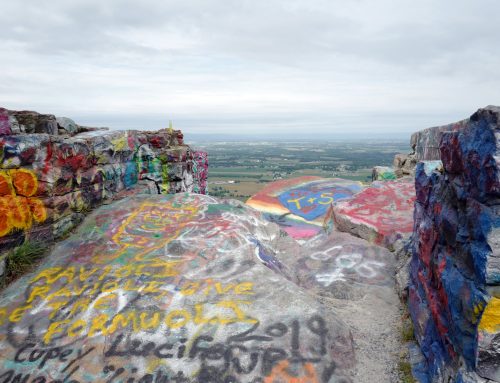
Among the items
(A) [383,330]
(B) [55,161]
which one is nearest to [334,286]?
(A) [383,330]

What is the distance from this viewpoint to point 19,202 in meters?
6.05

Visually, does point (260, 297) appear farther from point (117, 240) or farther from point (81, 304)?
point (117, 240)

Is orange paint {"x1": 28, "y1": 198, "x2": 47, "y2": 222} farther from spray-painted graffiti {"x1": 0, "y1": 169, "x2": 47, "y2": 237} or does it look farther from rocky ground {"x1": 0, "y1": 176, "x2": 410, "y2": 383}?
rocky ground {"x1": 0, "y1": 176, "x2": 410, "y2": 383}

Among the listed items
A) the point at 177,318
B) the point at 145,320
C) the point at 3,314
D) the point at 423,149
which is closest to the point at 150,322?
the point at 145,320

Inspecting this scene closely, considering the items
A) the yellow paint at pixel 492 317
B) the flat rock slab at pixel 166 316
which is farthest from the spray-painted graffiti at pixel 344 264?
the yellow paint at pixel 492 317

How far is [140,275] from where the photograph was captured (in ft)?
19.0

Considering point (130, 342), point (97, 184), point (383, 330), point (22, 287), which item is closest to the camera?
point (130, 342)

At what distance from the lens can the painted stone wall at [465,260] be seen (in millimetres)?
2725

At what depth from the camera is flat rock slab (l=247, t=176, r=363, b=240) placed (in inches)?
569

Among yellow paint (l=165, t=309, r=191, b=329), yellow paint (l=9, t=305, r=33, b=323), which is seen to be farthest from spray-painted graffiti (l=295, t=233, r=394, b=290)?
yellow paint (l=9, t=305, r=33, b=323)

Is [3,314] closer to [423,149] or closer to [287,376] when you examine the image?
[287,376]

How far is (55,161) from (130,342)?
384 centimetres

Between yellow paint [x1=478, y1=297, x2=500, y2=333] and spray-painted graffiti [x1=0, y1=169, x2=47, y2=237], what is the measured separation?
6224mm

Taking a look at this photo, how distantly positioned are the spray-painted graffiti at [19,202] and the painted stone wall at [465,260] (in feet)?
19.7
